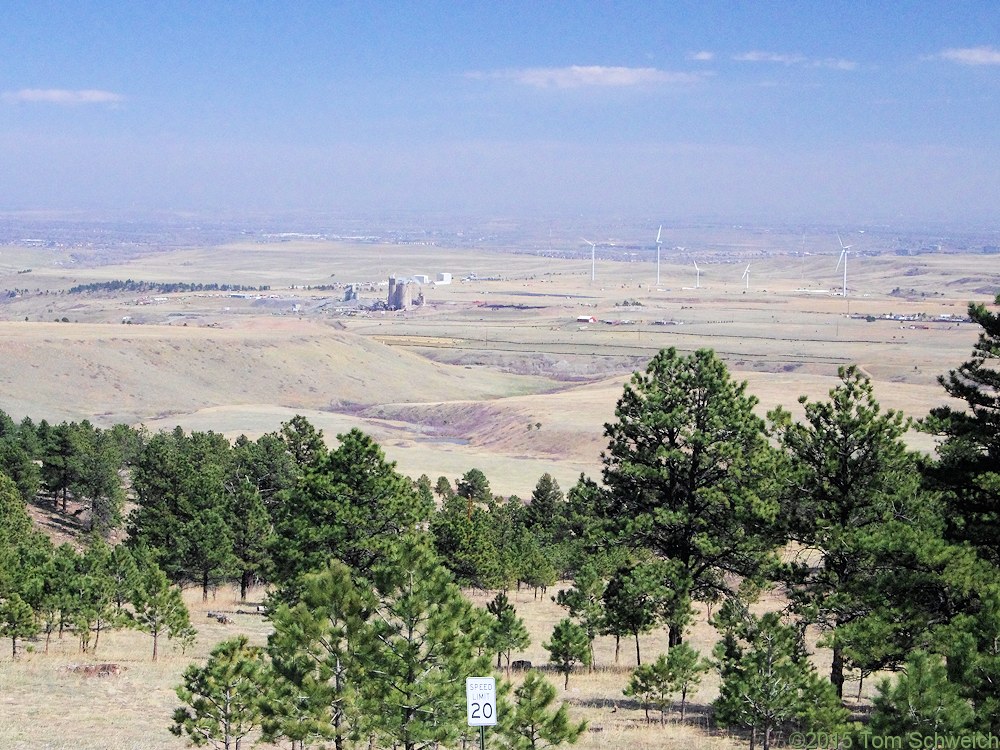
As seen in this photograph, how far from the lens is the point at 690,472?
1266 inches

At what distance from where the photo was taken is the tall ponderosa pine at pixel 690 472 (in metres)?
31.2

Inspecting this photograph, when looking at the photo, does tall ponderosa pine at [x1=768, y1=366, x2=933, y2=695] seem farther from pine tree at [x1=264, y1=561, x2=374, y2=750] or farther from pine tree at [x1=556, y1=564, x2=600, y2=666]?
pine tree at [x1=264, y1=561, x2=374, y2=750]

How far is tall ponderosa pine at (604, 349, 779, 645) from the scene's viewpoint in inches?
1230

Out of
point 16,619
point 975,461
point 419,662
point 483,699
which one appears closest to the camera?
point 483,699

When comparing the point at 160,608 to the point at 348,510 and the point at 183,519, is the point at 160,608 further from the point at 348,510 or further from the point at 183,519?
the point at 183,519

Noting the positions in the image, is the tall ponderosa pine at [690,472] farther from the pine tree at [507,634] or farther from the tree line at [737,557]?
the pine tree at [507,634]

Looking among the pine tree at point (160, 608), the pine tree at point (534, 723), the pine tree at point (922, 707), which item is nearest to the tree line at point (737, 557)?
the pine tree at point (922, 707)

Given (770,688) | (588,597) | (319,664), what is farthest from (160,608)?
(770,688)

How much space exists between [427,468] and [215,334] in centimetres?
8464

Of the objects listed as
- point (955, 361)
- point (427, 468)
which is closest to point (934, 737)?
point (427, 468)

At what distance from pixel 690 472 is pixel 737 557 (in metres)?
2.41

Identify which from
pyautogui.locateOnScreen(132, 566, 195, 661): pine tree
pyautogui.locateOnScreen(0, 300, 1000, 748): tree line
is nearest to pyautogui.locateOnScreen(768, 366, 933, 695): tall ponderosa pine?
pyautogui.locateOnScreen(0, 300, 1000, 748): tree line

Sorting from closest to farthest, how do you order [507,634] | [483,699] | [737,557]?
[483,699] < [737,557] < [507,634]

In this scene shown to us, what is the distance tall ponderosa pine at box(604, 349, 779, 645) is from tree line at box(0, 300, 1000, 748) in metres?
0.06
